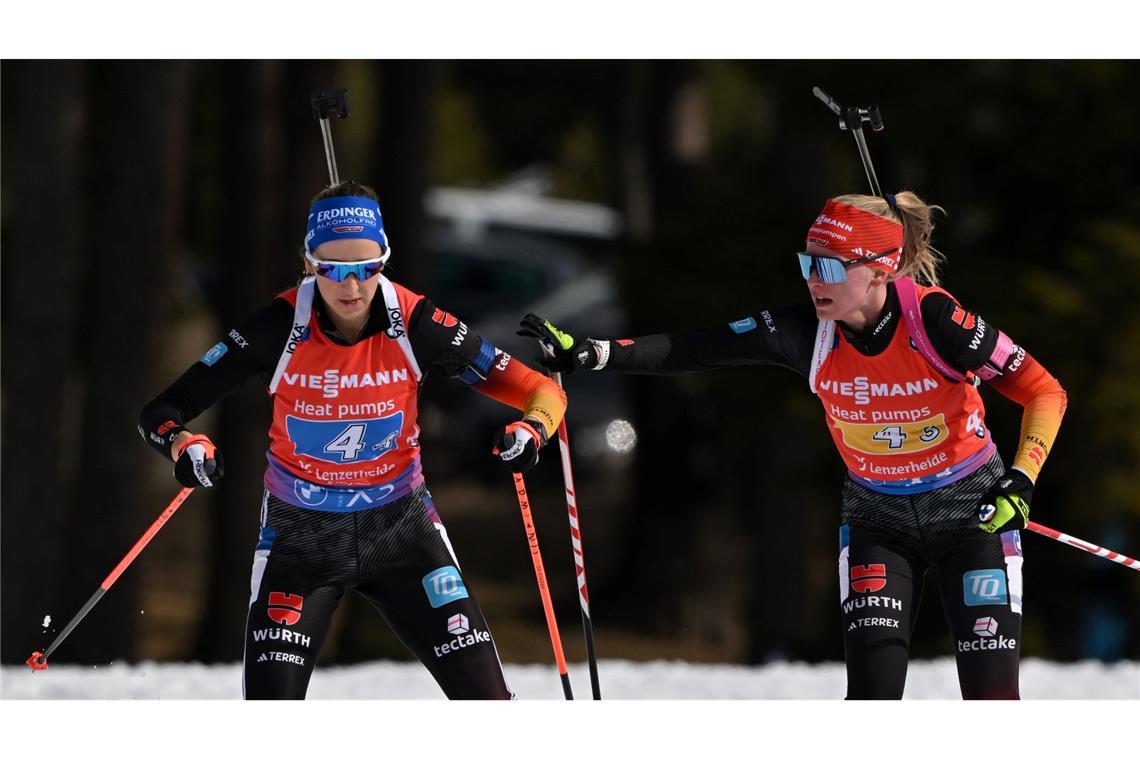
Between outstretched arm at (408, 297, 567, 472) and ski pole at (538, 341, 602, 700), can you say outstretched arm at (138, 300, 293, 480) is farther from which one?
ski pole at (538, 341, 602, 700)

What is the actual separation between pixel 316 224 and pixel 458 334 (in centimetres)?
62

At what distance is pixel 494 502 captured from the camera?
20.0 meters

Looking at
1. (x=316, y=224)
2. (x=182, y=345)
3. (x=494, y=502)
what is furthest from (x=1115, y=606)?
(x=182, y=345)

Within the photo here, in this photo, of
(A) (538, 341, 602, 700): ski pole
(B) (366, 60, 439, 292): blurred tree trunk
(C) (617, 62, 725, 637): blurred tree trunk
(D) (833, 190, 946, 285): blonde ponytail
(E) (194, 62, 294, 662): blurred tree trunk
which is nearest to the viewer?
(D) (833, 190, 946, 285): blonde ponytail

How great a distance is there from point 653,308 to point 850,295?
7.39m

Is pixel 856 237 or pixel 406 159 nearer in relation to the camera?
pixel 856 237

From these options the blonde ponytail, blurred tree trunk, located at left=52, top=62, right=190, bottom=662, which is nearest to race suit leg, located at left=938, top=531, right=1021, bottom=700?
the blonde ponytail

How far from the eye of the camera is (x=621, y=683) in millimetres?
8945

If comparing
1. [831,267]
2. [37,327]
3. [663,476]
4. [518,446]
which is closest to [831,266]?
[831,267]

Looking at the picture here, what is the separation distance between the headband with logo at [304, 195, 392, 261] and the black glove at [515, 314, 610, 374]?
28.1 inches

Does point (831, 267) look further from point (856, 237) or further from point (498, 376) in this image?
point (498, 376)

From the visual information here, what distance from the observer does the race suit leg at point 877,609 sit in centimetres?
545

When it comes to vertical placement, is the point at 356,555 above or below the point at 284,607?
above

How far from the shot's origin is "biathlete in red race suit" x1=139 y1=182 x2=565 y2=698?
540cm
